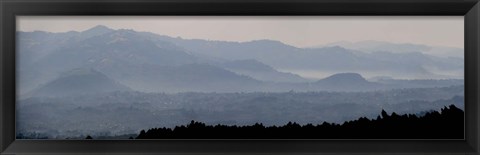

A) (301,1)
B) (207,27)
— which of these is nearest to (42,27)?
(207,27)

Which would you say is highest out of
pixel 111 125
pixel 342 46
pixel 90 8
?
pixel 90 8

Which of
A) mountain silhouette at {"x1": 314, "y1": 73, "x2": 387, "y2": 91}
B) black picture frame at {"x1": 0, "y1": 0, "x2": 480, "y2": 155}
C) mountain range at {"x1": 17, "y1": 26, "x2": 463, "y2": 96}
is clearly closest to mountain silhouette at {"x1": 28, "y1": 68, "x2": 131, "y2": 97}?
mountain range at {"x1": 17, "y1": 26, "x2": 463, "y2": 96}

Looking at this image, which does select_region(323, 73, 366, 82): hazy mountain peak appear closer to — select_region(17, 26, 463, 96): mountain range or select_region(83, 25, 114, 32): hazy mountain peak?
select_region(17, 26, 463, 96): mountain range

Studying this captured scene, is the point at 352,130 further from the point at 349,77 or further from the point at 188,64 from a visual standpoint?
the point at 188,64

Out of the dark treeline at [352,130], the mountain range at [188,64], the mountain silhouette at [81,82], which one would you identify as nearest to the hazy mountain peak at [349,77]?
the mountain range at [188,64]

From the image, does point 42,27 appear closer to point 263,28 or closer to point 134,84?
point 134,84

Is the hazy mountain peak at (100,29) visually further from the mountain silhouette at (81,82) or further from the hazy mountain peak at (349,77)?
the hazy mountain peak at (349,77)
